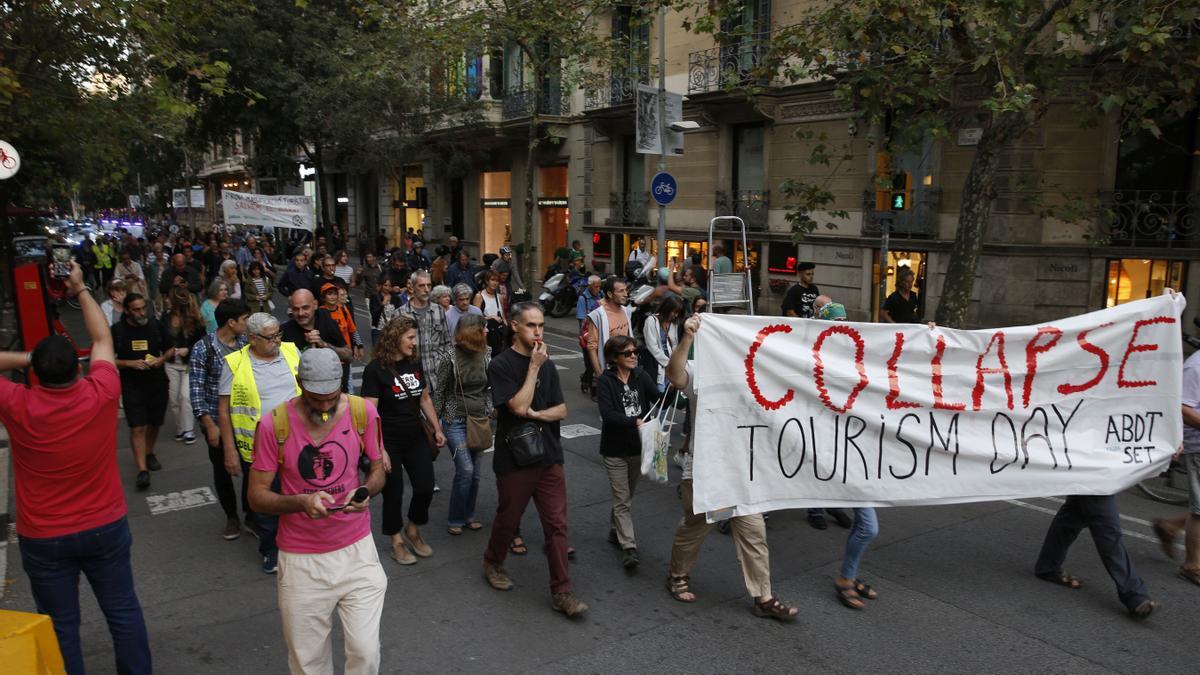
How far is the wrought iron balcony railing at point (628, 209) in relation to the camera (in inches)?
958

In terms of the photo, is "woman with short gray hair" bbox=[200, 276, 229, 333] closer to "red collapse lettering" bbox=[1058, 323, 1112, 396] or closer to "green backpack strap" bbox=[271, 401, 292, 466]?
"green backpack strap" bbox=[271, 401, 292, 466]

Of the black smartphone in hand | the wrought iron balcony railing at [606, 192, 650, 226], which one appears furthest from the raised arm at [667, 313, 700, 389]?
the wrought iron balcony railing at [606, 192, 650, 226]

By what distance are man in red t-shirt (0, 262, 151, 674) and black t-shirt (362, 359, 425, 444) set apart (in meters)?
1.85

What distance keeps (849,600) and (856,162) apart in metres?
14.8

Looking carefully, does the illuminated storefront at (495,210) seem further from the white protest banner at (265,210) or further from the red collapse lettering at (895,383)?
the red collapse lettering at (895,383)

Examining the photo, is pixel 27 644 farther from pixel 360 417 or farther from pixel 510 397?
pixel 510 397

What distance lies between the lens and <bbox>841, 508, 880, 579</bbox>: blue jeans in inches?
201

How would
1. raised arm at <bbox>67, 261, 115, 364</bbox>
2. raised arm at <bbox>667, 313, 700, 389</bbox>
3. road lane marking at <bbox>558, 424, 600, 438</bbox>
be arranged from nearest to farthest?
raised arm at <bbox>67, 261, 115, 364</bbox>
raised arm at <bbox>667, 313, 700, 389</bbox>
road lane marking at <bbox>558, 424, 600, 438</bbox>

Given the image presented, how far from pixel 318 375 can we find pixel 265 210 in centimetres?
1754

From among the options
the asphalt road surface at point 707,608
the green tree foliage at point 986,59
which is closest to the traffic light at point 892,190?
the green tree foliage at point 986,59

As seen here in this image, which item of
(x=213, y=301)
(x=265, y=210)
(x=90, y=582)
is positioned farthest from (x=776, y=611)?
(x=265, y=210)

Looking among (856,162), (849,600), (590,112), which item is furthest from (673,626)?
(590,112)

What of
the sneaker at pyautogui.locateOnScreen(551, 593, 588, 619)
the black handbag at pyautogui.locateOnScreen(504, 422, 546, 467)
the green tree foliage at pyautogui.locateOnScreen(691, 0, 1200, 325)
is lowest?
the sneaker at pyautogui.locateOnScreen(551, 593, 588, 619)

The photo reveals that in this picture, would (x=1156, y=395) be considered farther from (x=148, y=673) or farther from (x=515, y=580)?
(x=148, y=673)
